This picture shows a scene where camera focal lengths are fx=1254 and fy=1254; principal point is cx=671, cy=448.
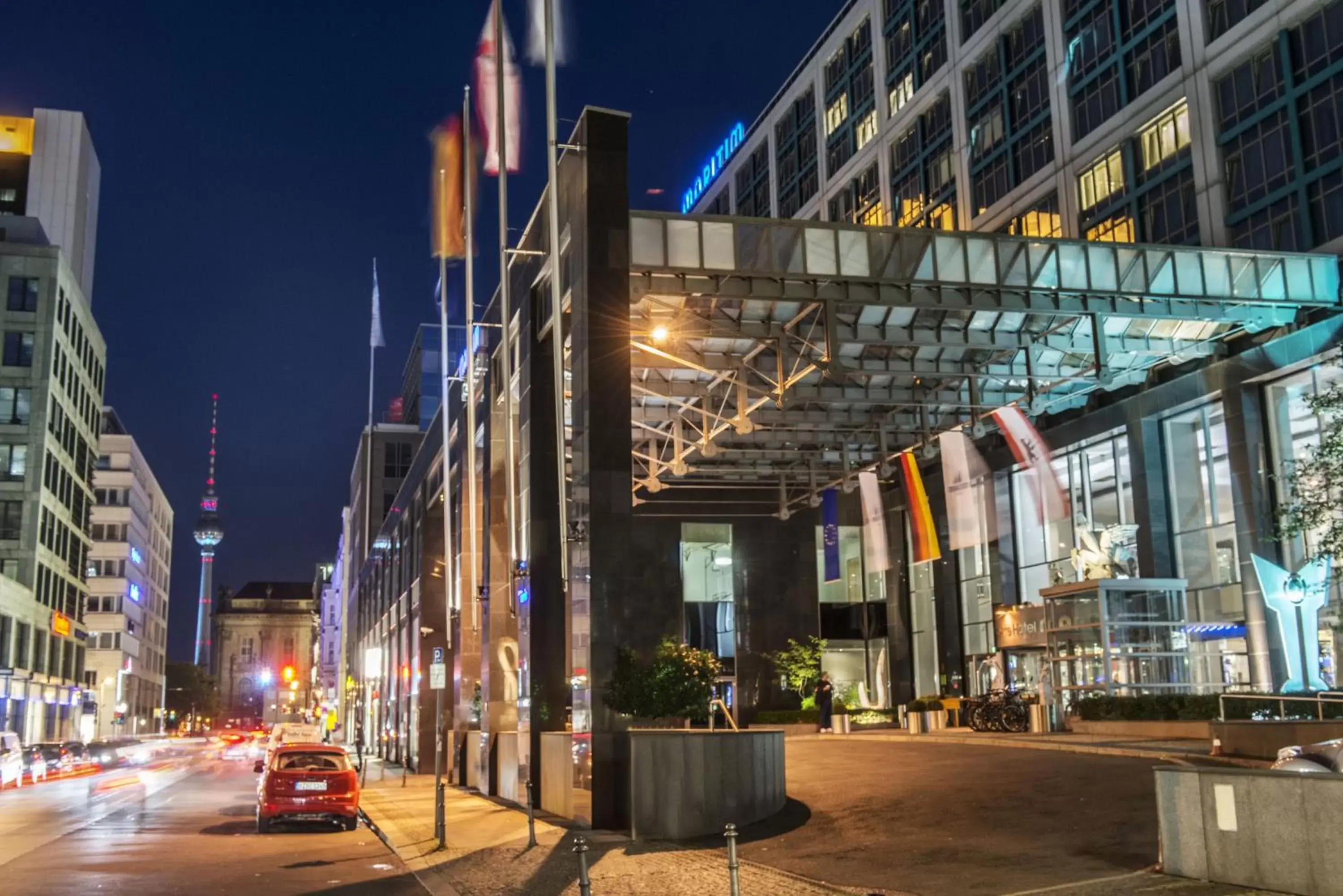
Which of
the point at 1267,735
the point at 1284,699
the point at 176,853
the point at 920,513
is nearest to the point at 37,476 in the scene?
the point at 920,513

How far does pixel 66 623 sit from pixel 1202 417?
79.8 metres

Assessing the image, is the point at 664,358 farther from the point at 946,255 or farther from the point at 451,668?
the point at 451,668

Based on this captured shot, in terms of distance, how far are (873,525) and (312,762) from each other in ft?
112

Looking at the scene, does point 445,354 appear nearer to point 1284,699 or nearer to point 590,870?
point 590,870

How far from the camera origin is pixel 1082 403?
44156mm

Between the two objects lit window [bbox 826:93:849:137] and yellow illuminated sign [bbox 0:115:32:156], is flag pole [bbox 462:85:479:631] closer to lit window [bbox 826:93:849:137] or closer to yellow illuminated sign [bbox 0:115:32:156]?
lit window [bbox 826:93:849:137]

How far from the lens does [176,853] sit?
19609 mm

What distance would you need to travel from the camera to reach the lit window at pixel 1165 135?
4309 centimetres

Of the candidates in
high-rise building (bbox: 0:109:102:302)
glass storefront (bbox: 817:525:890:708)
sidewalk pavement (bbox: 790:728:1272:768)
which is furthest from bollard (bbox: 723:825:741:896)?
high-rise building (bbox: 0:109:102:302)

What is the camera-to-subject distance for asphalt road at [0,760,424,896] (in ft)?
51.6

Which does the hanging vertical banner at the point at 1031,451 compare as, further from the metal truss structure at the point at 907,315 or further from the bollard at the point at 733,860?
the bollard at the point at 733,860

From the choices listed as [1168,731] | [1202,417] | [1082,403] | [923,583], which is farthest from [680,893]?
[923,583]

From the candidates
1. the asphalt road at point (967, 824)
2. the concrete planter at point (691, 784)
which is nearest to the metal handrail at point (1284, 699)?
the asphalt road at point (967, 824)

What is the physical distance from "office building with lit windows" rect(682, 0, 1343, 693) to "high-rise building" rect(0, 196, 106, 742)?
55.0 meters
